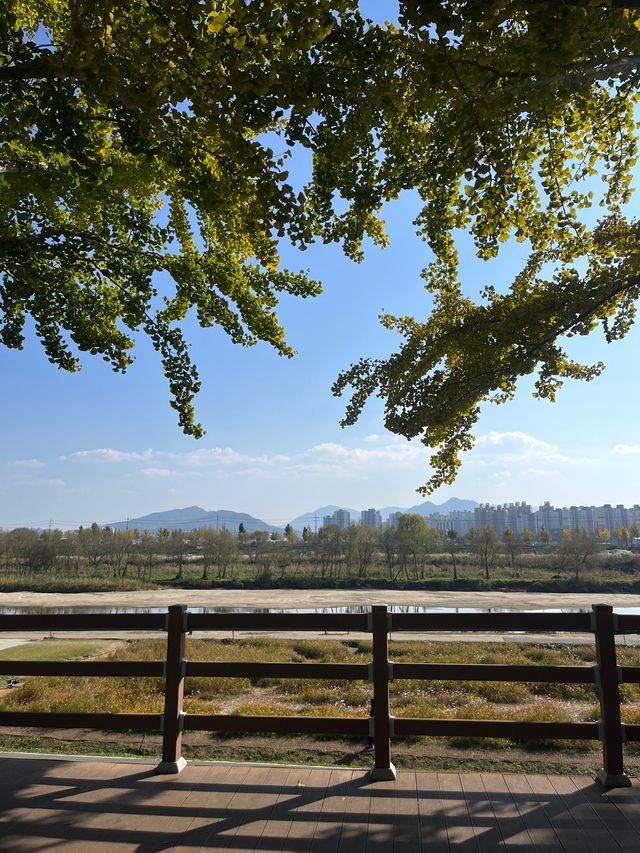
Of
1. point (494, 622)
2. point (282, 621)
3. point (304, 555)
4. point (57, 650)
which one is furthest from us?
point (304, 555)

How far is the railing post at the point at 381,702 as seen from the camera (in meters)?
3.95

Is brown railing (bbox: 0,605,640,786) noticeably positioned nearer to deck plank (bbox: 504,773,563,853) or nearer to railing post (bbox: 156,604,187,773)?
railing post (bbox: 156,604,187,773)

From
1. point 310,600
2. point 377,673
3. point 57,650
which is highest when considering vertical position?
point 377,673

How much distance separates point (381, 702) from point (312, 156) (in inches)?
180

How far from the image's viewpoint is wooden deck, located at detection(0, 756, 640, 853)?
303 cm

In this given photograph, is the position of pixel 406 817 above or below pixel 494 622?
below

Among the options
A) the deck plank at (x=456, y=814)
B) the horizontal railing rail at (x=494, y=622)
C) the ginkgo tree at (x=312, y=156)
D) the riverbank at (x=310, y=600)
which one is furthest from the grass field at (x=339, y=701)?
the riverbank at (x=310, y=600)

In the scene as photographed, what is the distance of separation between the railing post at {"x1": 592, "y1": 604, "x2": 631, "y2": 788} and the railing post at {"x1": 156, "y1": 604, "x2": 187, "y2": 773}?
308 cm

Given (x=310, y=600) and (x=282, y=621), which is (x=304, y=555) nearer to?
(x=310, y=600)

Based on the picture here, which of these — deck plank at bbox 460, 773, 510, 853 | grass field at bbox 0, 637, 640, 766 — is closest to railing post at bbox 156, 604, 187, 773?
grass field at bbox 0, 637, 640, 766

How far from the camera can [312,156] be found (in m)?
4.86

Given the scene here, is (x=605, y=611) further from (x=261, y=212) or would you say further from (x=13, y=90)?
(x=13, y=90)

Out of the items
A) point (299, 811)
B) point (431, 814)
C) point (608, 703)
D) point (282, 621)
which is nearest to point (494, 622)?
point (608, 703)

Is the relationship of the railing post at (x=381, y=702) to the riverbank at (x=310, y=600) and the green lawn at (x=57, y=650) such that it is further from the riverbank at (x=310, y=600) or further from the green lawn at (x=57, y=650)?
the riverbank at (x=310, y=600)
